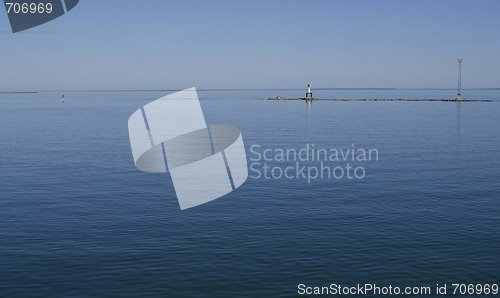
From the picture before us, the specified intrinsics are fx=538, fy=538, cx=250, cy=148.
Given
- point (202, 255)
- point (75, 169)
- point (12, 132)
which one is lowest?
point (12, 132)

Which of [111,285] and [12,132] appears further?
[12,132]

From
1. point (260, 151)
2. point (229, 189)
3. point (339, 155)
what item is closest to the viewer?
point (229, 189)

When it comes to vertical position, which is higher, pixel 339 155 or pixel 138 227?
pixel 138 227

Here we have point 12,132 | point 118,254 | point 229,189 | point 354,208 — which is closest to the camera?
point 118,254

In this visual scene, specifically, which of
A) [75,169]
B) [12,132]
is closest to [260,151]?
[75,169]

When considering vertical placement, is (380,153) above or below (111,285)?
below

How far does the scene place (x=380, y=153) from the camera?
6644 cm

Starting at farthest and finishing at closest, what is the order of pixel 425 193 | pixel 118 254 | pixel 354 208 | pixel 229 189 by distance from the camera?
pixel 229 189 < pixel 425 193 < pixel 354 208 < pixel 118 254

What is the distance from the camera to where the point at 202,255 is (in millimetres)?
27094

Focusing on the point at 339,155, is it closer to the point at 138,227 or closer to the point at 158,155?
the point at 158,155

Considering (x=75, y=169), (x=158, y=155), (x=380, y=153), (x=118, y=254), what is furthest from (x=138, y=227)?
(x=380, y=153)

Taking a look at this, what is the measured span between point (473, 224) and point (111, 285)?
71.3 feet

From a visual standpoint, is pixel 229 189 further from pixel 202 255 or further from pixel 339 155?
pixel 339 155

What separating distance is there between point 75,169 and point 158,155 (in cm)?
1432
